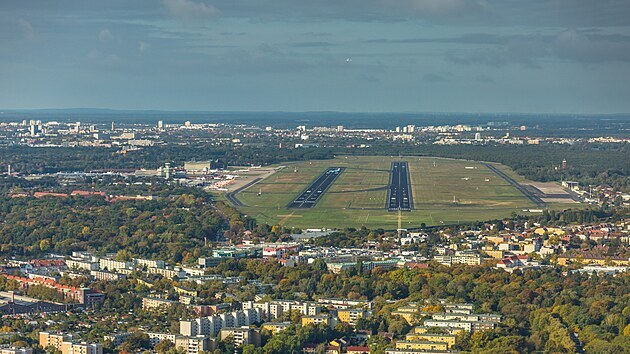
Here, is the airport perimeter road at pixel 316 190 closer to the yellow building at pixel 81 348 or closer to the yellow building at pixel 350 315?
the yellow building at pixel 350 315

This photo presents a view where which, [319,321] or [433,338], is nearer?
[433,338]


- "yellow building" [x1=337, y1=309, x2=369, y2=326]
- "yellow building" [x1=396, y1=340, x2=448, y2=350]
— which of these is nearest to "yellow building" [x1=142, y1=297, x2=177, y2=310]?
"yellow building" [x1=337, y1=309, x2=369, y2=326]

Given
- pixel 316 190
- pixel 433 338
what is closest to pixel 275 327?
pixel 433 338

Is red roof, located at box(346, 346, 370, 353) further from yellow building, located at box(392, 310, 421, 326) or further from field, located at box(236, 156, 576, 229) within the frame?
field, located at box(236, 156, 576, 229)

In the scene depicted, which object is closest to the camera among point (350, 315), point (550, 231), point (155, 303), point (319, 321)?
point (319, 321)

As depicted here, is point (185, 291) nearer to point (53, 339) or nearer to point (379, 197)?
point (53, 339)

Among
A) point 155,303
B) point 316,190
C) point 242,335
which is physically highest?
point 242,335

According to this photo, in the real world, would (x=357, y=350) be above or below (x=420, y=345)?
below

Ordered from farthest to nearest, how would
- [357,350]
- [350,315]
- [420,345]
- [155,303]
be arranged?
[155,303], [350,315], [357,350], [420,345]

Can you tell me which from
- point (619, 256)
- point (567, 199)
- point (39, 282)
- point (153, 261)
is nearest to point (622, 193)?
point (567, 199)
